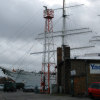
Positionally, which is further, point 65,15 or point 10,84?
point 10,84

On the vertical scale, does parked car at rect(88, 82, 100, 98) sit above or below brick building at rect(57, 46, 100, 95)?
below

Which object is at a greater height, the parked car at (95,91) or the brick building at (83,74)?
the brick building at (83,74)

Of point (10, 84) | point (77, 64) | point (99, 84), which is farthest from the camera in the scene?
point (10, 84)

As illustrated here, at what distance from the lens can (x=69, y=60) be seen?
134ft

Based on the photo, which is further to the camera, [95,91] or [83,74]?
[83,74]

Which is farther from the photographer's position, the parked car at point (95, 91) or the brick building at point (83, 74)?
the brick building at point (83, 74)

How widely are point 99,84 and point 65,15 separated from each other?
25.4m

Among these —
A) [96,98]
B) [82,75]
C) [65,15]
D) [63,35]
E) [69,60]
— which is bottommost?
[96,98]

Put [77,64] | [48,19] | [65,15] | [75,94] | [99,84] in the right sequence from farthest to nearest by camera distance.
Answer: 1. [48,19]
2. [65,15]
3. [77,64]
4. [75,94]
5. [99,84]

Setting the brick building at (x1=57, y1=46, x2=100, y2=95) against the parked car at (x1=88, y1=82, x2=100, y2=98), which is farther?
the brick building at (x1=57, y1=46, x2=100, y2=95)

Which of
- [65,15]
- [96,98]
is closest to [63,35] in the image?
[65,15]

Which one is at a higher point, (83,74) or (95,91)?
(83,74)

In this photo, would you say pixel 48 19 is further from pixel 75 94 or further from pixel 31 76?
pixel 31 76

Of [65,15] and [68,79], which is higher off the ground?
[65,15]
